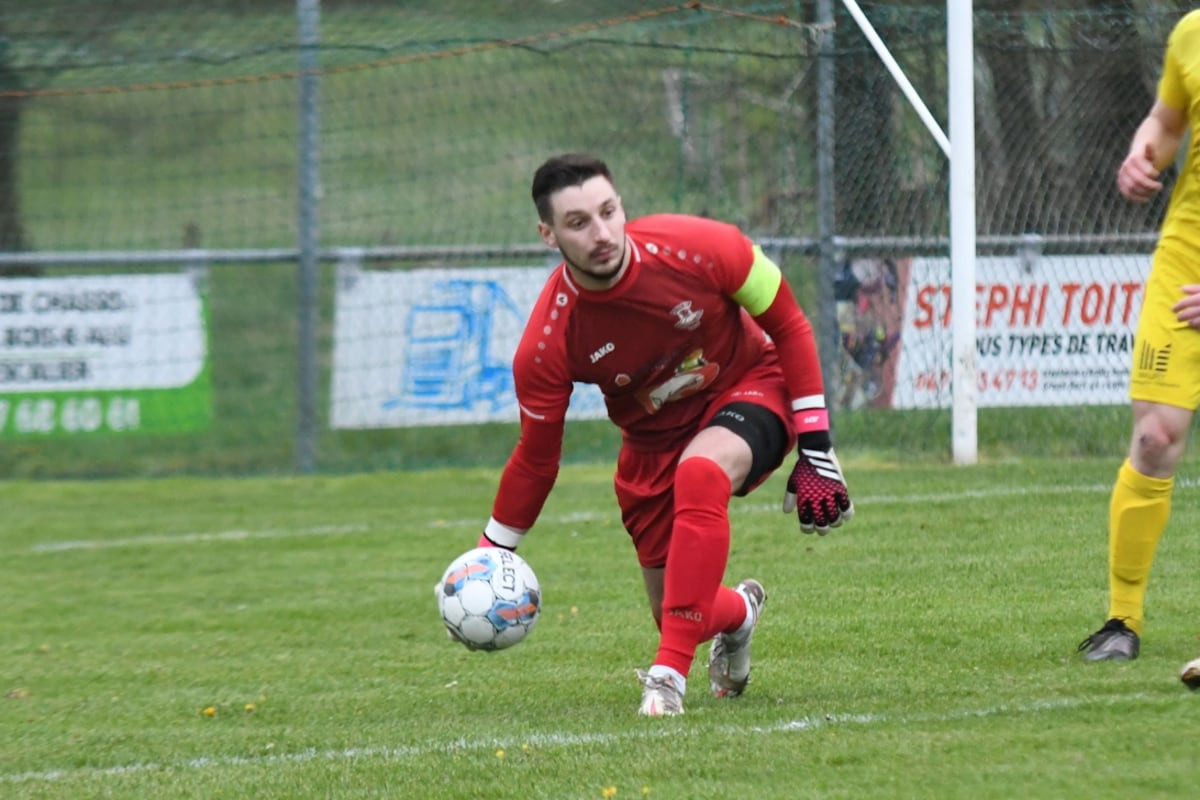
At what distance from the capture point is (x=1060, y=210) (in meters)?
12.0

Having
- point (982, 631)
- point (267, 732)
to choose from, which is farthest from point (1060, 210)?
point (267, 732)

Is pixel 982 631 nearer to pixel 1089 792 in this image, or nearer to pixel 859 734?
pixel 859 734

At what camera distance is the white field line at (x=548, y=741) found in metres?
4.60

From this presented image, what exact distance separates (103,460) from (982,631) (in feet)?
27.6

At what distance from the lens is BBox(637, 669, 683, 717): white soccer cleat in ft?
16.4

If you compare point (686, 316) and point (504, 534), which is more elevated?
point (686, 316)

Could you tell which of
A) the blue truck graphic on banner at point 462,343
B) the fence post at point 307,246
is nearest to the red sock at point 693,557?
the blue truck graphic on banner at point 462,343

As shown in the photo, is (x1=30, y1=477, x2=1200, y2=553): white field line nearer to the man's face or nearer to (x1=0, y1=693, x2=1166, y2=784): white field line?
the man's face

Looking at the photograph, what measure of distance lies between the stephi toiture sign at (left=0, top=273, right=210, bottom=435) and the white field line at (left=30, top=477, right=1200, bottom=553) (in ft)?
8.46

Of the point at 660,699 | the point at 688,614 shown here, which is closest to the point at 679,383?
the point at 688,614

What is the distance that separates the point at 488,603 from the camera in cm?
521

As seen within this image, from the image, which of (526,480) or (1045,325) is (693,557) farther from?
(1045,325)

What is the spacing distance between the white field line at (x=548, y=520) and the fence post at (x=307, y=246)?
2.50 m

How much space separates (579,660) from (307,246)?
684 centimetres
